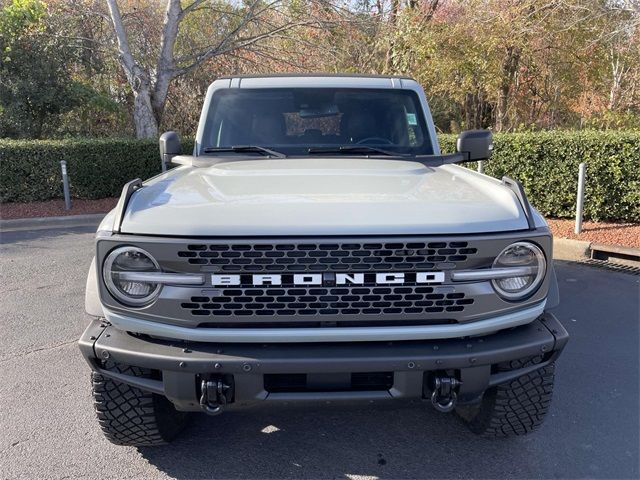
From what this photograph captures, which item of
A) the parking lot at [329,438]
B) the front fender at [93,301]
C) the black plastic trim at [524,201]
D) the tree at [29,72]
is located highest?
the tree at [29,72]

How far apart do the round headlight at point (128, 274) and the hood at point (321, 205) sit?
0.10 meters

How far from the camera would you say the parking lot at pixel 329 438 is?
2701 millimetres

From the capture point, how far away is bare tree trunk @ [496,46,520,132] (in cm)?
1249

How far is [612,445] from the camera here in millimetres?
2908

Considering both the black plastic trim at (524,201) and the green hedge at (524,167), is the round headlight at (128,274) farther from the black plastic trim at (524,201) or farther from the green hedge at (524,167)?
the green hedge at (524,167)

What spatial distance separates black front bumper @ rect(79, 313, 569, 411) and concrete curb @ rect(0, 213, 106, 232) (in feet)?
25.4

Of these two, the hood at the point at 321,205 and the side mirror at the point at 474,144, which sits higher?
the side mirror at the point at 474,144

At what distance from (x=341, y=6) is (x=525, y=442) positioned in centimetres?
1129

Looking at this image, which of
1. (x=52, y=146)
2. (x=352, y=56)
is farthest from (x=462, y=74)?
(x=52, y=146)

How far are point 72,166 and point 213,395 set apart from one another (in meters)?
9.51

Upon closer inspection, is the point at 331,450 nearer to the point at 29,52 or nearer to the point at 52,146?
the point at 52,146

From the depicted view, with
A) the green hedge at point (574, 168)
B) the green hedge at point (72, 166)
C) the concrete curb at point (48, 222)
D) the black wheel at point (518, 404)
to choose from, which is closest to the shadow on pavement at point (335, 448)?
the black wheel at point (518, 404)

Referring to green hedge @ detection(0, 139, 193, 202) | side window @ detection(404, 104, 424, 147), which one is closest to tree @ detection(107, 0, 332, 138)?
green hedge @ detection(0, 139, 193, 202)

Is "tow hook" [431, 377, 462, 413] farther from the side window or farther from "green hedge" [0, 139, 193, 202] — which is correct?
"green hedge" [0, 139, 193, 202]
